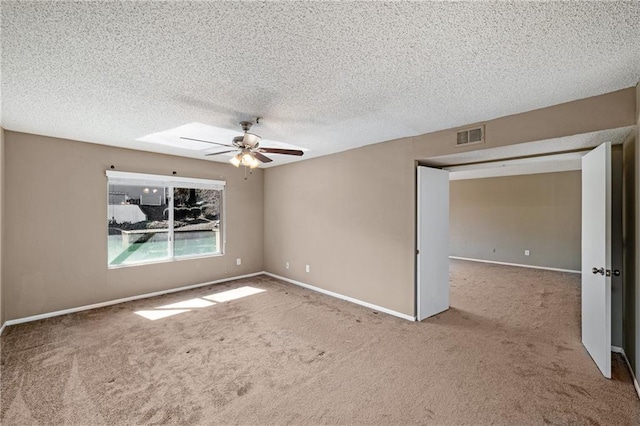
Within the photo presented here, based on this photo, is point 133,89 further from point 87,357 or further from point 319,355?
point 319,355

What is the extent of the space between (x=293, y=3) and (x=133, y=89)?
175 cm

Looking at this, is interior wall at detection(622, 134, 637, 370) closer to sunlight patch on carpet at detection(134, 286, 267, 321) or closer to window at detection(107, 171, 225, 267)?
sunlight patch on carpet at detection(134, 286, 267, 321)

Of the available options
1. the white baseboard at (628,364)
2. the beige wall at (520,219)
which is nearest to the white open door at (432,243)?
the white baseboard at (628,364)

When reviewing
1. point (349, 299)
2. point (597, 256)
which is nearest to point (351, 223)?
point (349, 299)

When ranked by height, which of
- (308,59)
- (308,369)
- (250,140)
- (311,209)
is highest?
(308,59)

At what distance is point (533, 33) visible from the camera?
1.62m

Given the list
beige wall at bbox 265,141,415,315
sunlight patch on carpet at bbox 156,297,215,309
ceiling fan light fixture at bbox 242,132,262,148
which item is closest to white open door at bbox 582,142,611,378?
beige wall at bbox 265,141,415,315

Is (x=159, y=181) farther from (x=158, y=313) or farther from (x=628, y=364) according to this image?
(x=628, y=364)

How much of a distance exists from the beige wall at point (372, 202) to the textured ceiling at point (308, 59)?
0.20 metres

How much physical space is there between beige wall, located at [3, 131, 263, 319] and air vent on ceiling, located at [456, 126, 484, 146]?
4.49m

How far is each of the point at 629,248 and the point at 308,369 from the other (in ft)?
10.5

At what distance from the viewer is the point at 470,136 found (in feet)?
10.6

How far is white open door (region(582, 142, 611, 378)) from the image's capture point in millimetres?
2441

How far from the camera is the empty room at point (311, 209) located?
5.51 feet
